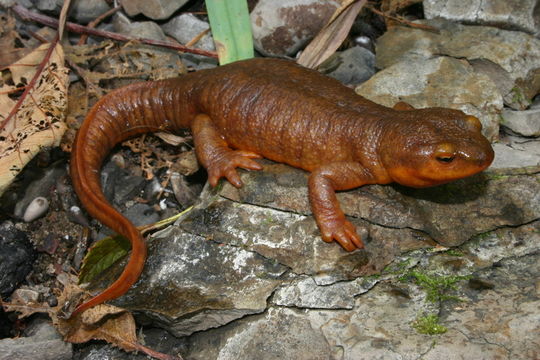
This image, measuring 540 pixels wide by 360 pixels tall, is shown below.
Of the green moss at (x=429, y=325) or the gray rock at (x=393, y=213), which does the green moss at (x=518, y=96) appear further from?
the green moss at (x=429, y=325)

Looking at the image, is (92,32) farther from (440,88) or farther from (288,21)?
(440,88)

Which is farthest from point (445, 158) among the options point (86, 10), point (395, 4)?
point (86, 10)

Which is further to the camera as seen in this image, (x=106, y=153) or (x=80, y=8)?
(x=80, y=8)

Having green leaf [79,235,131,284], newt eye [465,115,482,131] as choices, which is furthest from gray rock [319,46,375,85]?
green leaf [79,235,131,284]

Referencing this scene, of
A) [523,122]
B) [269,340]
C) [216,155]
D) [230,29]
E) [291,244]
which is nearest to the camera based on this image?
[269,340]

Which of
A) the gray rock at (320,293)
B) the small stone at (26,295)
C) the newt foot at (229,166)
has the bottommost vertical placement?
the small stone at (26,295)

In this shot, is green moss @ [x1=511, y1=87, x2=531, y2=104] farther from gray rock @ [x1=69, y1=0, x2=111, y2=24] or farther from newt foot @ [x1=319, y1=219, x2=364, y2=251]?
gray rock @ [x1=69, y1=0, x2=111, y2=24]

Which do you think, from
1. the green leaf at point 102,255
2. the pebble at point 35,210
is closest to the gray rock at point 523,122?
the green leaf at point 102,255
